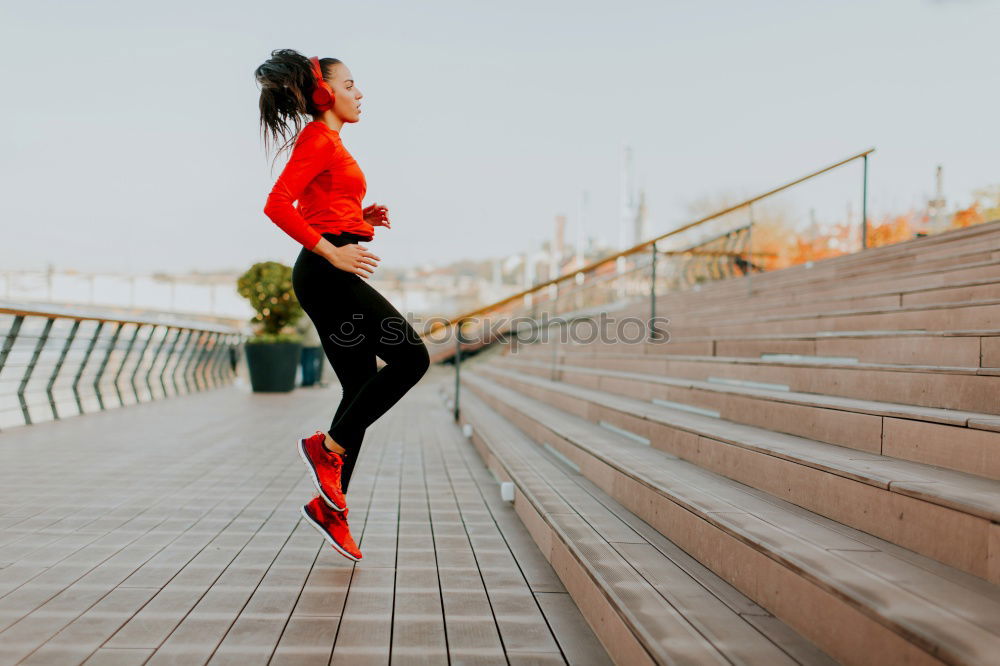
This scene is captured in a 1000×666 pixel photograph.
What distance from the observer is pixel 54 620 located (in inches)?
73.8

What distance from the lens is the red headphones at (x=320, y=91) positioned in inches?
90.0

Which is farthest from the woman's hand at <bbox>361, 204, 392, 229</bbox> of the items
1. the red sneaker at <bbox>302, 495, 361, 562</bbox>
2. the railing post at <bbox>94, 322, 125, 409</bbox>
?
the railing post at <bbox>94, 322, 125, 409</bbox>

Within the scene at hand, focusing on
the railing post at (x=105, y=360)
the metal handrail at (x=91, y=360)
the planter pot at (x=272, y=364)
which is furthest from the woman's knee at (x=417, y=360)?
the planter pot at (x=272, y=364)

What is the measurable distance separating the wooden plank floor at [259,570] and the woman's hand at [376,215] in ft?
4.10

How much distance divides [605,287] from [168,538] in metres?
9.34

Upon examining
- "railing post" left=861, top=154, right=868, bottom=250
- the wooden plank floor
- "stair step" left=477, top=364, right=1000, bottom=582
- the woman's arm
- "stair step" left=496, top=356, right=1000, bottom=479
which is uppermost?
"railing post" left=861, top=154, right=868, bottom=250

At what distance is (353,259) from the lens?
2.22m

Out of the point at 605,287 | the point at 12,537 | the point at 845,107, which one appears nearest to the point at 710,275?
the point at 605,287

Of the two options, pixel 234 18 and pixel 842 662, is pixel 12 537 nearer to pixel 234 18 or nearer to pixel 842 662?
pixel 842 662

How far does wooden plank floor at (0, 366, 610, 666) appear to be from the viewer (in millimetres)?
1743

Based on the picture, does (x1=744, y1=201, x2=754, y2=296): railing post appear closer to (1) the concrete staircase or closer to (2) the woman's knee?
(1) the concrete staircase

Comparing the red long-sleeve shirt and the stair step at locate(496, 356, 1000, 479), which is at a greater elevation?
the red long-sleeve shirt

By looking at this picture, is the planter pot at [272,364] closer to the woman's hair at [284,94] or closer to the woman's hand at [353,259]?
the woman's hair at [284,94]

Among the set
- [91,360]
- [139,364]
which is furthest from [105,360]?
[139,364]
